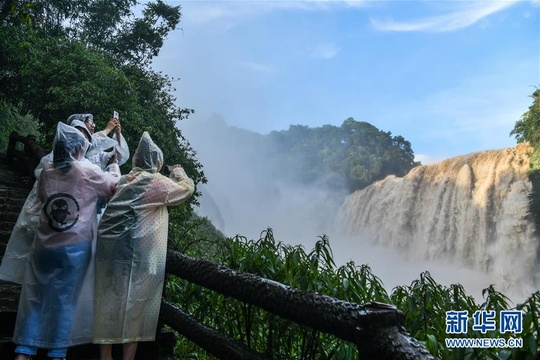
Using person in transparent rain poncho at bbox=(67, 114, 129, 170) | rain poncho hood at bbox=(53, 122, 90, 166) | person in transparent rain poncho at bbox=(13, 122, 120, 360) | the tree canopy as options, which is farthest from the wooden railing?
the tree canopy

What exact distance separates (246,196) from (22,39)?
40.4 m

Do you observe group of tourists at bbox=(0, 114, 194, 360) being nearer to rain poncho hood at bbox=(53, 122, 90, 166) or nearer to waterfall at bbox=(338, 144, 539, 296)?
rain poncho hood at bbox=(53, 122, 90, 166)

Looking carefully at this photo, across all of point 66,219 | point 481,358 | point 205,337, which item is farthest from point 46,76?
point 481,358

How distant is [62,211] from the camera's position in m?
2.58

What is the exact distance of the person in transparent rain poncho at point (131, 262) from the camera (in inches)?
98.7

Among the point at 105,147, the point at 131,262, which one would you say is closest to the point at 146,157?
the point at 131,262

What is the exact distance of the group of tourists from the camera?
98.1 inches

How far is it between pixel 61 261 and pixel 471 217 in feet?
53.0

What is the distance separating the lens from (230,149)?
2662 inches

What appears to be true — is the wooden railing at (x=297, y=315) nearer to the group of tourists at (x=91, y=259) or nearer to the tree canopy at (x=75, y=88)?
the group of tourists at (x=91, y=259)

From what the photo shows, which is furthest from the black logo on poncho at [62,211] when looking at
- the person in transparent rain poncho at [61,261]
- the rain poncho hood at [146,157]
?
the rain poncho hood at [146,157]

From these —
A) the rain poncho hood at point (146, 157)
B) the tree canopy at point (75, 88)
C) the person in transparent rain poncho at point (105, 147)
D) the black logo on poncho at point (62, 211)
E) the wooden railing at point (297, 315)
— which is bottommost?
the wooden railing at point (297, 315)

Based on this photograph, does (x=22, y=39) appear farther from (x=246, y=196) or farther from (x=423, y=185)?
(x=246, y=196)

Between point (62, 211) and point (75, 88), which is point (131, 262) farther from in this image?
point (75, 88)
